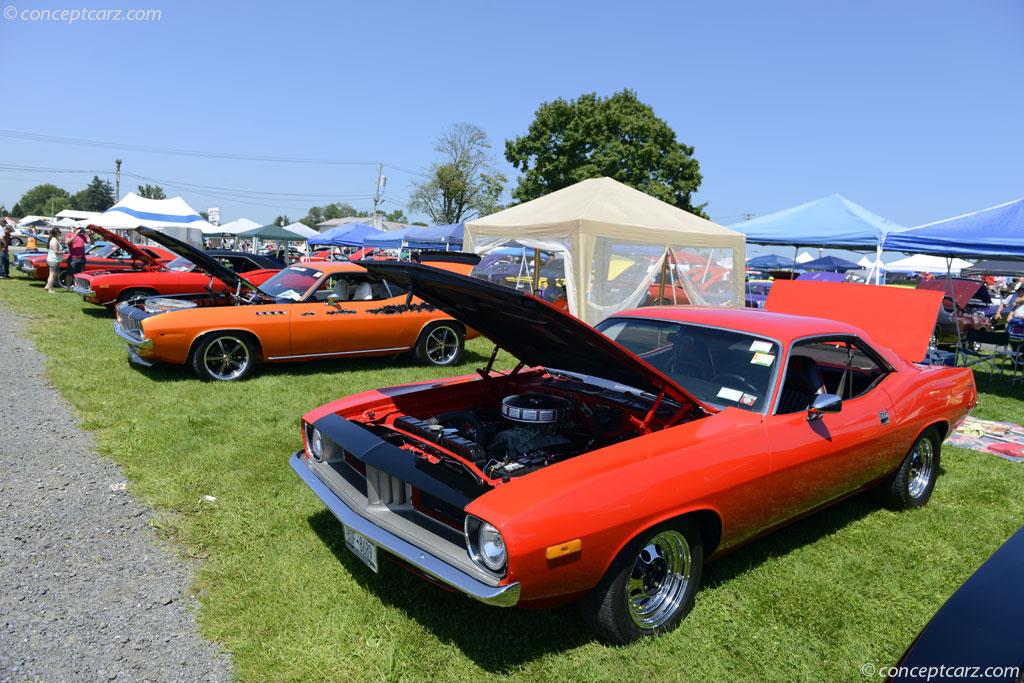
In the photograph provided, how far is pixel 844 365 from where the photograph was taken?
169 inches

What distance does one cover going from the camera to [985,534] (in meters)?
3.97

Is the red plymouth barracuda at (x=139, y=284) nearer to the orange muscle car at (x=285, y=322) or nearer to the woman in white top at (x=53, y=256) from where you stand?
the orange muscle car at (x=285, y=322)

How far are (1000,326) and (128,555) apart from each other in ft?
69.0

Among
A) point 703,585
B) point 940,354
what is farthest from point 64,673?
point 940,354

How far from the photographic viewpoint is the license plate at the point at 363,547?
273 centimetres

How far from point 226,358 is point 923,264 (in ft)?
129

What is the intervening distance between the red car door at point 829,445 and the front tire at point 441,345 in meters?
5.54

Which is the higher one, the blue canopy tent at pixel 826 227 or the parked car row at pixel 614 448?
the blue canopy tent at pixel 826 227

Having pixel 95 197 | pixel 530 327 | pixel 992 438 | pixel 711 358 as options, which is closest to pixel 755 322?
pixel 711 358

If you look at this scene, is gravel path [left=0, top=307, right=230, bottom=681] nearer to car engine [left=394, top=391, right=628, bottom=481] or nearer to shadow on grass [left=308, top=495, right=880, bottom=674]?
shadow on grass [left=308, top=495, right=880, bottom=674]

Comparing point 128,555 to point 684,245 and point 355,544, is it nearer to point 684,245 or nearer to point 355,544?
point 355,544

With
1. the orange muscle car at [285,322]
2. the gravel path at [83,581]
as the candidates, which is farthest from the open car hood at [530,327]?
the orange muscle car at [285,322]

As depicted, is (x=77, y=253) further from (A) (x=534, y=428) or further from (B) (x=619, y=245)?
(A) (x=534, y=428)

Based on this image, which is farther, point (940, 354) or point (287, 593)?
point (940, 354)
